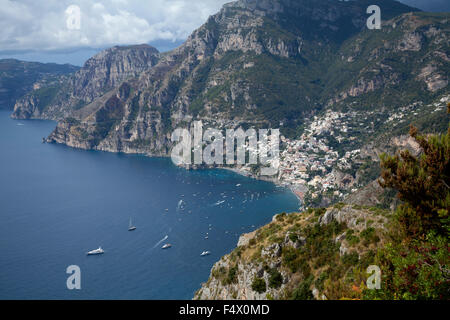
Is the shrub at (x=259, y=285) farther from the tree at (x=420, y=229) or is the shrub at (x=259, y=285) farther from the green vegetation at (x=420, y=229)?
the green vegetation at (x=420, y=229)

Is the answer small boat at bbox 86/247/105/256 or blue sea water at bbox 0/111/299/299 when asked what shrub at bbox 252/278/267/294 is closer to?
blue sea water at bbox 0/111/299/299

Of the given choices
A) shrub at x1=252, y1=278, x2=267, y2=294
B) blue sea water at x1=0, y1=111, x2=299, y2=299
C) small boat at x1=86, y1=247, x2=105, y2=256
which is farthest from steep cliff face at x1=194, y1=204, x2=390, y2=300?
small boat at x1=86, y1=247, x2=105, y2=256

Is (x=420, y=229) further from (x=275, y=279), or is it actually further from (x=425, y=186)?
(x=275, y=279)

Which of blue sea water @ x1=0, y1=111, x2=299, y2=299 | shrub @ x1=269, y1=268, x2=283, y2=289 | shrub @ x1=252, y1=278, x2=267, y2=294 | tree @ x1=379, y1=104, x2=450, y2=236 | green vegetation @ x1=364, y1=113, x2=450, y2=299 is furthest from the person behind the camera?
blue sea water @ x1=0, y1=111, x2=299, y2=299

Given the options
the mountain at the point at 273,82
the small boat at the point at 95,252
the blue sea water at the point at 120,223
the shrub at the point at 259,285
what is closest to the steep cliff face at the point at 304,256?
the shrub at the point at 259,285

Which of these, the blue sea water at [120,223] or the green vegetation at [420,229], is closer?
the green vegetation at [420,229]

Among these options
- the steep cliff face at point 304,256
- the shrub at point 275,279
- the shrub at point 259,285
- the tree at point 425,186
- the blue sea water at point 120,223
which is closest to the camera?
the tree at point 425,186

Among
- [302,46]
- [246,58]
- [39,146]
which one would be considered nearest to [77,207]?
[39,146]
